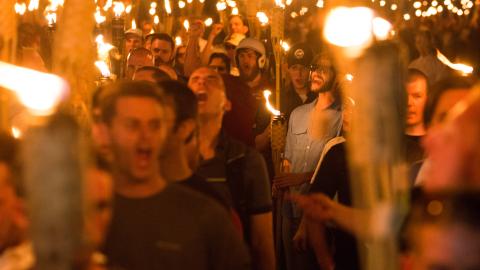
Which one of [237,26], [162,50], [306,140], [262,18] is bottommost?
[306,140]

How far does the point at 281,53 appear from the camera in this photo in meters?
9.67

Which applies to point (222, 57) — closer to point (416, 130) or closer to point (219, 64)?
point (219, 64)

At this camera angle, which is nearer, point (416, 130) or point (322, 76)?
point (416, 130)

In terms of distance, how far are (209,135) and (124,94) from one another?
5.44 ft

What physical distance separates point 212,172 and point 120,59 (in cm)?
582

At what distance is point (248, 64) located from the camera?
10117 millimetres

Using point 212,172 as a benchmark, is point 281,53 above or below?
above

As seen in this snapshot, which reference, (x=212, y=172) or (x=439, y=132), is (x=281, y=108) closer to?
(x=212, y=172)

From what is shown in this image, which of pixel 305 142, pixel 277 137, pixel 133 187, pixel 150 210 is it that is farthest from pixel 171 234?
pixel 277 137

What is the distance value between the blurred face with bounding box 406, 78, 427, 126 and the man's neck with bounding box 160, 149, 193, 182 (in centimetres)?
153

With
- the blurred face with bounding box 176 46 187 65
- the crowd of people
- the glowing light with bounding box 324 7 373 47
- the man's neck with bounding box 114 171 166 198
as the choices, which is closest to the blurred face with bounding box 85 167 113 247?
the crowd of people

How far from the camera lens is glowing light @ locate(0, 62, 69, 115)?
2742mm

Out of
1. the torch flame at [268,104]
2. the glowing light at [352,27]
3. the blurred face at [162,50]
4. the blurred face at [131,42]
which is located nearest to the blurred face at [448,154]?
the glowing light at [352,27]

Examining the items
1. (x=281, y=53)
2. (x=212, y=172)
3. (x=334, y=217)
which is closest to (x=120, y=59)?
(x=281, y=53)
